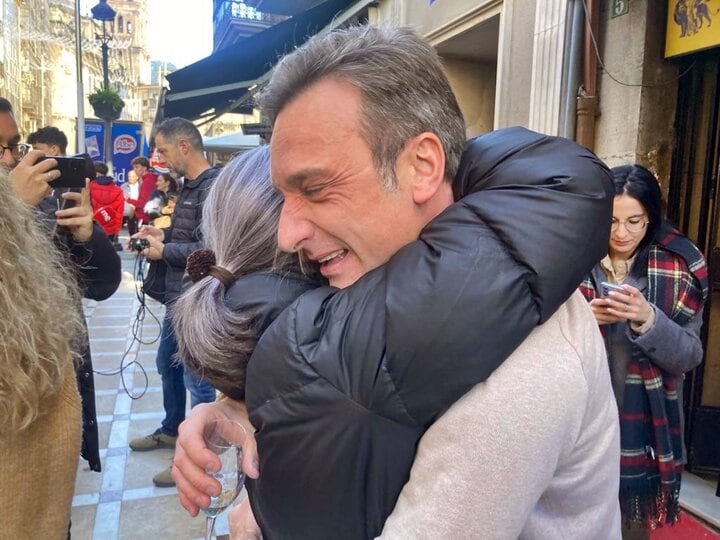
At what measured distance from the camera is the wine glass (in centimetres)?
113

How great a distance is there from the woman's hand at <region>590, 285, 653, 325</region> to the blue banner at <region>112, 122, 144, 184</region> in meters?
14.1

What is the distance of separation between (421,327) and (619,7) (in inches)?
144

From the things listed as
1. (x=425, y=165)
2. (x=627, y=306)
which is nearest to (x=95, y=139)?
(x=627, y=306)

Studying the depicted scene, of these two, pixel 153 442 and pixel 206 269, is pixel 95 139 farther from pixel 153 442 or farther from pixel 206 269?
pixel 206 269

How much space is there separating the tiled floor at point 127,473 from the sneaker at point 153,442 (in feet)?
0.14

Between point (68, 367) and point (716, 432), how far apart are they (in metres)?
3.52

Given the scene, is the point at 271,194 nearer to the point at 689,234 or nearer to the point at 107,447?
the point at 689,234

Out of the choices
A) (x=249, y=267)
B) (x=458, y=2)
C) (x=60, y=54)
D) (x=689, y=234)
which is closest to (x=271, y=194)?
(x=249, y=267)

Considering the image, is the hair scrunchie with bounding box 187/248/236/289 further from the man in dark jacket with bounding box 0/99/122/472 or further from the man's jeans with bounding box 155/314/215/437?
the man's jeans with bounding box 155/314/215/437

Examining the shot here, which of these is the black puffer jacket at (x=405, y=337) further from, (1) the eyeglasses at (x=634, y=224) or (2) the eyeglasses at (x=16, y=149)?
(2) the eyeglasses at (x=16, y=149)

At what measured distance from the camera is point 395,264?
33.1 inches

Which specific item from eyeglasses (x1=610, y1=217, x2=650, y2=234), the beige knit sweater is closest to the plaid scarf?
eyeglasses (x1=610, y1=217, x2=650, y2=234)

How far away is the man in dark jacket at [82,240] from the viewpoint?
246 centimetres

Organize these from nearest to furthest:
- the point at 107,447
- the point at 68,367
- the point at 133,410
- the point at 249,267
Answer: the point at 249,267 → the point at 68,367 → the point at 107,447 → the point at 133,410
